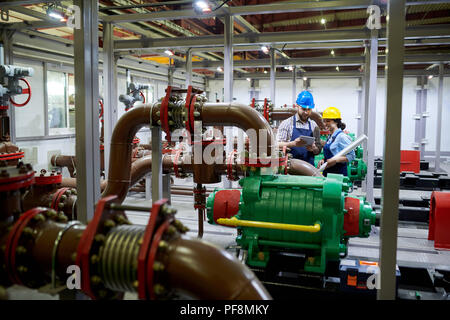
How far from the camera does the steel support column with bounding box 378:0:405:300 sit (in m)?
2.00

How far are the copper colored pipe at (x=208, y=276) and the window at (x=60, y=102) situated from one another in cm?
652

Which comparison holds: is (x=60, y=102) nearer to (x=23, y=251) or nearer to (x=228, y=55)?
(x=228, y=55)

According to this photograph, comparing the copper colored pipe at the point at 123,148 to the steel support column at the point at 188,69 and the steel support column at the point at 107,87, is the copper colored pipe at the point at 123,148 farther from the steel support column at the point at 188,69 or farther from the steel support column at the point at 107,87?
the steel support column at the point at 188,69

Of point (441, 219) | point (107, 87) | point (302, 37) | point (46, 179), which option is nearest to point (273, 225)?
point (46, 179)

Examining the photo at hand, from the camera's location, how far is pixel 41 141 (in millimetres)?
6703

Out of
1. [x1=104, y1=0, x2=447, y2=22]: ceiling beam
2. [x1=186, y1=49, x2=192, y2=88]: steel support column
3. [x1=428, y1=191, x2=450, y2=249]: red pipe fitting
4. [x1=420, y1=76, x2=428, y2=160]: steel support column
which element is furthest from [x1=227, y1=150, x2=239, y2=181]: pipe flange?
[x1=420, y1=76, x2=428, y2=160]: steel support column

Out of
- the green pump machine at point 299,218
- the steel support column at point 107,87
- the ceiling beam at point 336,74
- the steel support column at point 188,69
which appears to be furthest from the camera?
the ceiling beam at point 336,74

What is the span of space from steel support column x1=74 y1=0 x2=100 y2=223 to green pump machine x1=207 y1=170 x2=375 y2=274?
→ 104 centimetres

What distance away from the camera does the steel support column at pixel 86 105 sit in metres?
2.35

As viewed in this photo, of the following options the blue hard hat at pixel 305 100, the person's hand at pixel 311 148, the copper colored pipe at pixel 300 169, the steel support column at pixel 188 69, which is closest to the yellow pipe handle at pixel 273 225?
the copper colored pipe at pixel 300 169

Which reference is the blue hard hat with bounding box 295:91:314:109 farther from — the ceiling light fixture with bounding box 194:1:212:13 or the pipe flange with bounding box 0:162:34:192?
the pipe flange with bounding box 0:162:34:192

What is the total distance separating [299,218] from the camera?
289 centimetres
